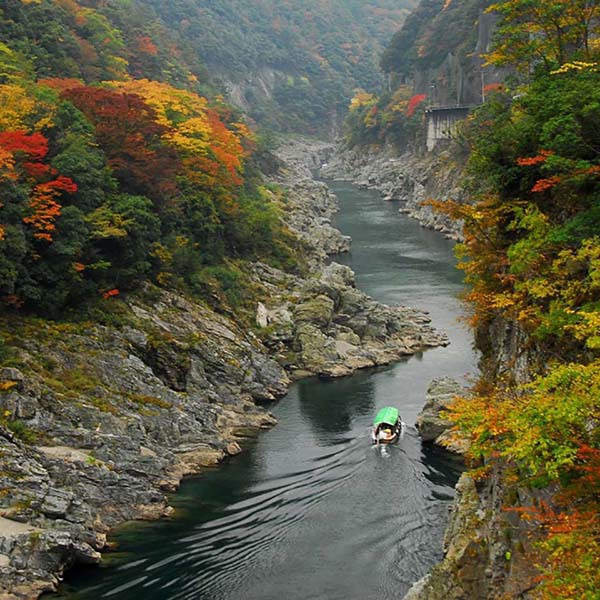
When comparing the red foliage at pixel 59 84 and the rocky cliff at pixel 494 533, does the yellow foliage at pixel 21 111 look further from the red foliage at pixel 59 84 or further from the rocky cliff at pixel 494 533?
the rocky cliff at pixel 494 533

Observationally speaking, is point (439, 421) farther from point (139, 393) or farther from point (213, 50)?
point (213, 50)

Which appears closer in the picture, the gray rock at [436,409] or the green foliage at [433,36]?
the gray rock at [436,409]

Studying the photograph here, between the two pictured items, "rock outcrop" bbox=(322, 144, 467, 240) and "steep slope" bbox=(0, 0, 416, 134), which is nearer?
"steep slope" bbox=(0, 0, 416, 134)

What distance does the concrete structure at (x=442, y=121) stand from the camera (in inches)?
3875

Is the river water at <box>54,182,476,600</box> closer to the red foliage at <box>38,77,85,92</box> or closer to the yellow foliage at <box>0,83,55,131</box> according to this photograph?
the yellow foliage at <box>0,83,55,131</box>

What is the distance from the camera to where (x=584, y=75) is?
2092cm

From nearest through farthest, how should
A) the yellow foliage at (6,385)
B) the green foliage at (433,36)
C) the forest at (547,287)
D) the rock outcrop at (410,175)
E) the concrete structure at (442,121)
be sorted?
the forest at (547,287)
the yellow foliage at (6,385)
the rock outcrop at (410,175)
the concrete structure at (442,121)
the green foliage at (433,36)

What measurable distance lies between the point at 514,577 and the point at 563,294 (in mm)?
6380

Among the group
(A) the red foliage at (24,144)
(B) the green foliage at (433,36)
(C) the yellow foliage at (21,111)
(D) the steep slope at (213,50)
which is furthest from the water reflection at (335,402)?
(B) the green foliage at (433,36)

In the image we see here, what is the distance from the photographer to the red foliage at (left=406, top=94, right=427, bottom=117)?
376ft

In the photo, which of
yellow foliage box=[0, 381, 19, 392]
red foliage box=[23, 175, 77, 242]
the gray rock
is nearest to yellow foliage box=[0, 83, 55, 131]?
red foliage box=[23, 175, 77, 242]

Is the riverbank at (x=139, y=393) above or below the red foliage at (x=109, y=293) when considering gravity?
below

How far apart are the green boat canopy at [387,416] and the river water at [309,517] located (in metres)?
0.88

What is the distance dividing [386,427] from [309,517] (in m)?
8.37
